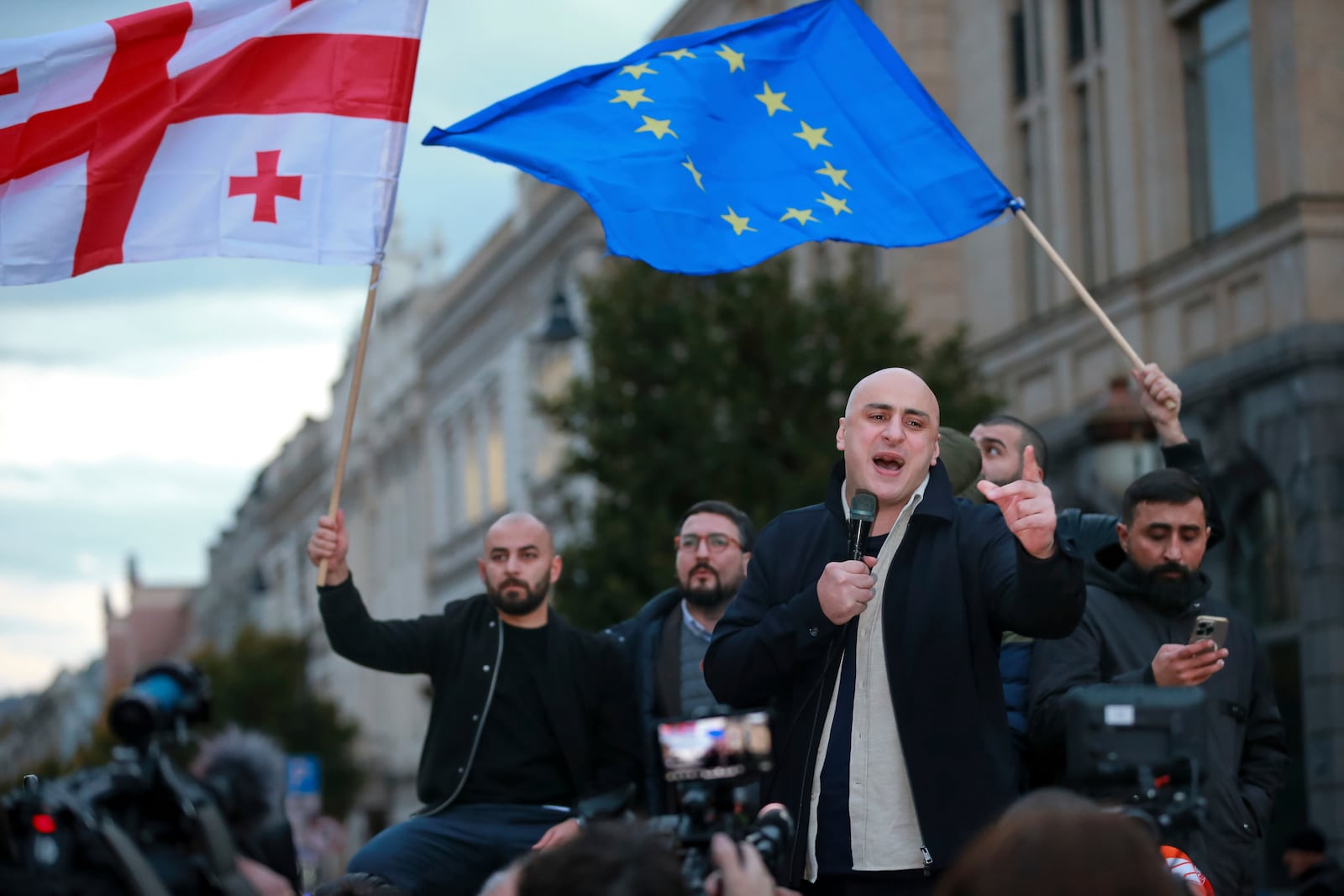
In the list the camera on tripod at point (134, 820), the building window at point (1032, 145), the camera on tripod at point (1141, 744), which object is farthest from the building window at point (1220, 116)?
the camera on tripod at point (134, 820)

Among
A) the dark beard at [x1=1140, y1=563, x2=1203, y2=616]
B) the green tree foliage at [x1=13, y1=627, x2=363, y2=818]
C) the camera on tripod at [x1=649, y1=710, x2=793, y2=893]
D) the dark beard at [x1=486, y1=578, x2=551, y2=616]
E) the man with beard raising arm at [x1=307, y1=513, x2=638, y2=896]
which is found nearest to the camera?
the camera on tripod at [x1=649, y1=710, x2=793, y2=893]

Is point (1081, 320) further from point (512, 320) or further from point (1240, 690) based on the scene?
point (512, 320)

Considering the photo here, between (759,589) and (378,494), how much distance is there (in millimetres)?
55388

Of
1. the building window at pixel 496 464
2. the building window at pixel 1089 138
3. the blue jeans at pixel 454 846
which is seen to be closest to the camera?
the blue jeans at pixel 454 846

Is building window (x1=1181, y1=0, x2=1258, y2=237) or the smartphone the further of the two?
building window (x1=1181, y1=0, x2=1258, y2=237)

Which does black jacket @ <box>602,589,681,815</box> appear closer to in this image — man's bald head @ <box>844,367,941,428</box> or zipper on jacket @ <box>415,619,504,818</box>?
zipper on jacket @ <box>415,619,504,818</box>

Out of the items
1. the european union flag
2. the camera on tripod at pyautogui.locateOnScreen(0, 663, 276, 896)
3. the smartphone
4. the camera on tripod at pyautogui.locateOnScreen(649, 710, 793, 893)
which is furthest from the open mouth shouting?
the european union flag

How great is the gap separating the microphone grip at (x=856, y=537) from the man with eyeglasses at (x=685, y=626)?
272cm

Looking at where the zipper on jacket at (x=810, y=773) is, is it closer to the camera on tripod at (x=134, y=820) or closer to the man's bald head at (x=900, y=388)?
the man's bald head at (x=900, y=388)

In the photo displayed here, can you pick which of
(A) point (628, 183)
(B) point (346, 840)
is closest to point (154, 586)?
(B) point (346, 840)

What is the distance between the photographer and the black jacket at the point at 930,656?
532 cm

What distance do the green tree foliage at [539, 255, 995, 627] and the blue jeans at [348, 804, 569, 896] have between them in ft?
38.7

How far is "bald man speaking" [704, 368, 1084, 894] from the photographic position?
5305 millimetres

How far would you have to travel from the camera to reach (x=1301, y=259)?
1830 cm
